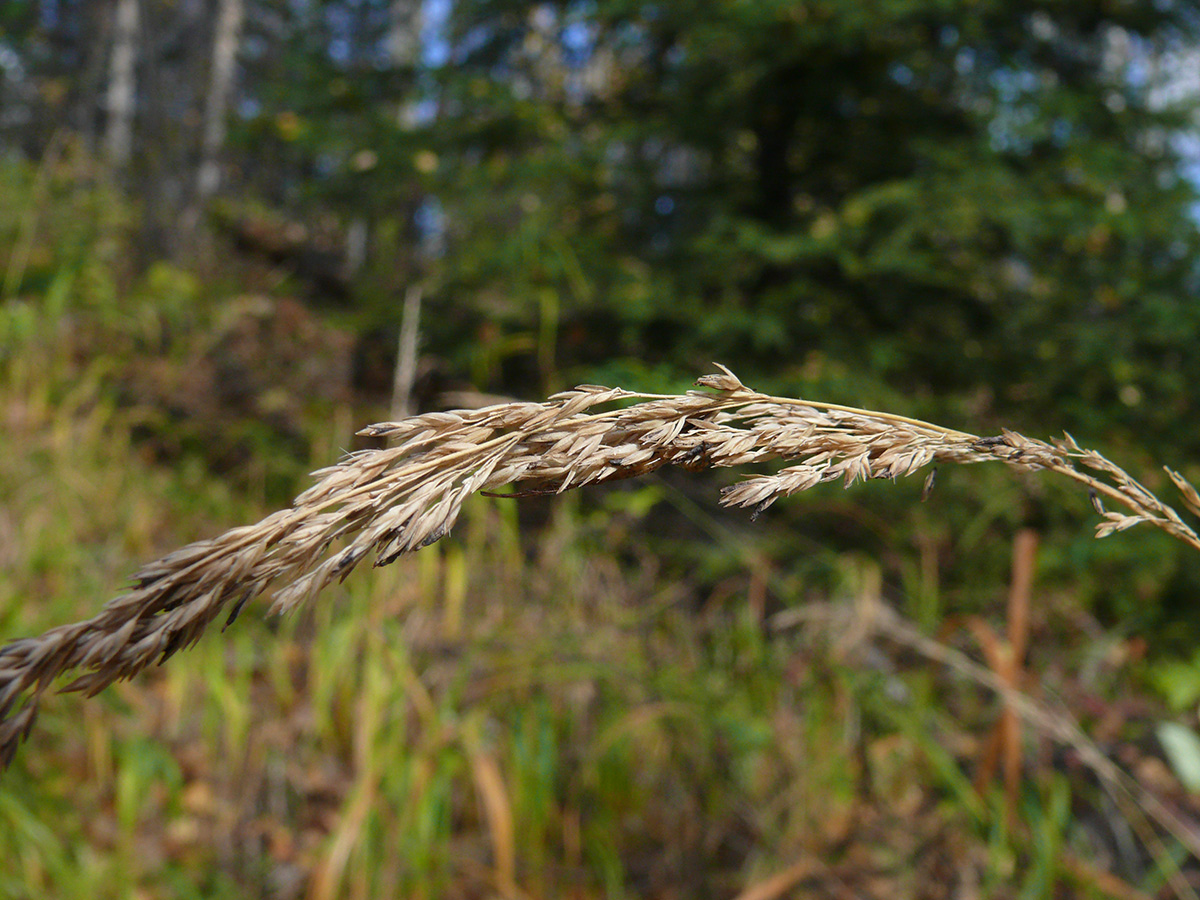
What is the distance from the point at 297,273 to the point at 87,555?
14.9ft

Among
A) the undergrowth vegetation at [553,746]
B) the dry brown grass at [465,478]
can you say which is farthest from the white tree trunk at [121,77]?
the dry brown grass at [465,478]

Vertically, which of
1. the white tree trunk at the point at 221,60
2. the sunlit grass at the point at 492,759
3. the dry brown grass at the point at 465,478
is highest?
the white tree trunk at the point at 221,60

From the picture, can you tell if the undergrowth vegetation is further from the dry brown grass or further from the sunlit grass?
the dry brown grass

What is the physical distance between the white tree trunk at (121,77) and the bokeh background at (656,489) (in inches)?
418

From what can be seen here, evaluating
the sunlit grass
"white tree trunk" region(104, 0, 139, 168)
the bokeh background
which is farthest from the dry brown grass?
"white tree trunk" region(104, 0, 139, 168)

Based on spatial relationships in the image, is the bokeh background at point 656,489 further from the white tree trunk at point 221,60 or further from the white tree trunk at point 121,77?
the white tree trunk at point 121,77

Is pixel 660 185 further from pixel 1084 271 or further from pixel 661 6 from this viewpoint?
pixel 1084 271

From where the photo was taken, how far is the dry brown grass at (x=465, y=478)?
1.57ft

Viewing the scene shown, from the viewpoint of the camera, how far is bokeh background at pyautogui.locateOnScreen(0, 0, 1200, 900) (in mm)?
2234

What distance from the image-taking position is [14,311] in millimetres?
4168

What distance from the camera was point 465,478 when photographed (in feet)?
1.92

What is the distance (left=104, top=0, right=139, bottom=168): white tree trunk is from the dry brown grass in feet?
57.4

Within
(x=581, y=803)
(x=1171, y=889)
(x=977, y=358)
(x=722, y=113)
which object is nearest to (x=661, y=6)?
(x=722, y=113)

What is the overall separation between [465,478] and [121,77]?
20.3 metres
